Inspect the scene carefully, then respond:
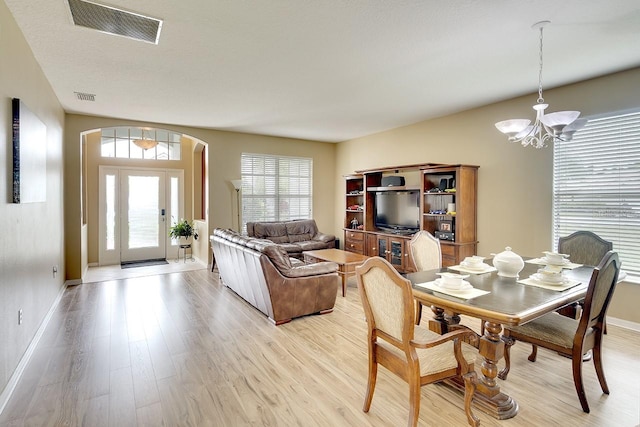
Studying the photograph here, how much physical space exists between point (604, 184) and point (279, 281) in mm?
3807

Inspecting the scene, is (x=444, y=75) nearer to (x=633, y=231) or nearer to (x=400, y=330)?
(x=633, y=231)

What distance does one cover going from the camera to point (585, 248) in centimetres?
339

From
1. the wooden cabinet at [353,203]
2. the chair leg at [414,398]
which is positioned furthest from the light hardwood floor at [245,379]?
the wooden cabinet at [353,203]

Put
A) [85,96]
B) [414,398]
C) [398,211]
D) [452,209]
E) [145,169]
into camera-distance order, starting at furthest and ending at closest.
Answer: [145,169] → [398,211] → [452,209] → [85,96] → [414,398]

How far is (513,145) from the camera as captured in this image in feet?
14.9

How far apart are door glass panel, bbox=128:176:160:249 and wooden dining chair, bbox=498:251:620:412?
7313mm

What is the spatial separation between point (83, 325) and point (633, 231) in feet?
19.7

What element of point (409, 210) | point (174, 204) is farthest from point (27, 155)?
point (174, 204)

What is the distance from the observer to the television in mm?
5676

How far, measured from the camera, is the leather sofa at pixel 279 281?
3.59 metres

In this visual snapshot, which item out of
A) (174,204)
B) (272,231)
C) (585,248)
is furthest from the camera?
(174,204)

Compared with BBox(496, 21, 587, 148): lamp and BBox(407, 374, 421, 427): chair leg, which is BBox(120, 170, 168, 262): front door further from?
BBox(407, 374, 421, 427): chair leg

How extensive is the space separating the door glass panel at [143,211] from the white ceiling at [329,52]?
252cm

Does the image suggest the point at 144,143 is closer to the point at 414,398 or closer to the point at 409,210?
the point at 409,210
